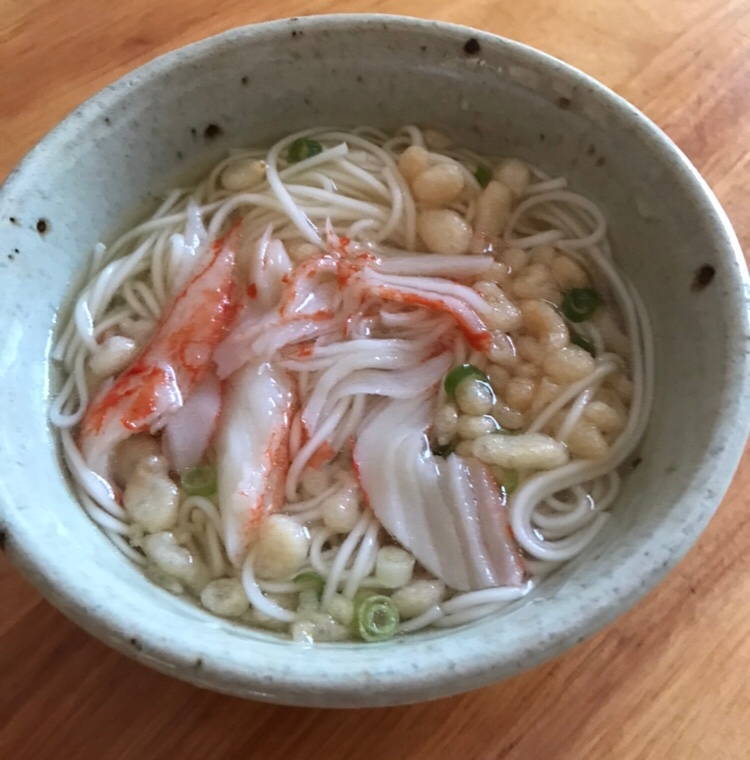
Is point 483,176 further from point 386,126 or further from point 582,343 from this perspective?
point 582,343

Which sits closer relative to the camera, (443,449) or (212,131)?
(443,449)

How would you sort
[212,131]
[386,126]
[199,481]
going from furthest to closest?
[386,126]
[212,131]
[199,481]

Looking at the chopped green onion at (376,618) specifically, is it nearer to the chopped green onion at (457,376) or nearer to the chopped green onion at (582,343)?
the chopped green onion at (457,376)

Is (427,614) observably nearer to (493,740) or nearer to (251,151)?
(493,740)

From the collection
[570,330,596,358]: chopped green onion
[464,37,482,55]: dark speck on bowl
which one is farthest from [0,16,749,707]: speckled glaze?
[570,330,596,358]: chopped green onion

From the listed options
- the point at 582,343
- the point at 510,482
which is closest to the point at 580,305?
the point at 582,343

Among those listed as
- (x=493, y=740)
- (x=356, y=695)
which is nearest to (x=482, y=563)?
(x=493, y=740)

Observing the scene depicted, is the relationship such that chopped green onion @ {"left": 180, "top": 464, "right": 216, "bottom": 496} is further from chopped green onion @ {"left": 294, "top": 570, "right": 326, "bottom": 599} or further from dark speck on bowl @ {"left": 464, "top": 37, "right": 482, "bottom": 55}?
dark speck on bowl @ {"left": 464, "top": 37, "right": 482, "bottom": 55}
